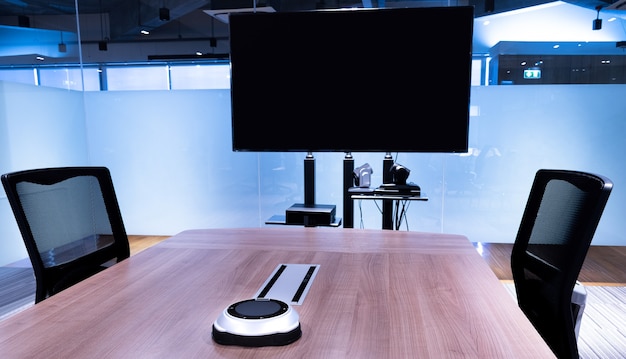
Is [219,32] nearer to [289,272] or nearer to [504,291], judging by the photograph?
[289,272]

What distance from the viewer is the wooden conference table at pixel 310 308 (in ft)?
3.02

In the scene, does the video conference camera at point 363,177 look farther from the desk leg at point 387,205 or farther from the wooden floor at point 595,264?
the wooden floor at point 595,264

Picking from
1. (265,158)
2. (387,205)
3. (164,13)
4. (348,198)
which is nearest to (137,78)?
(164,13)

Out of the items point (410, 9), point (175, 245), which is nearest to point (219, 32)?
point (410, 9)

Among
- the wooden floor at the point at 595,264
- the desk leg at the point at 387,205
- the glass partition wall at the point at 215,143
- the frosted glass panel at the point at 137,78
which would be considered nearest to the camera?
the desk leg at the point at 387,205

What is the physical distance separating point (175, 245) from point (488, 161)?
3811 mm

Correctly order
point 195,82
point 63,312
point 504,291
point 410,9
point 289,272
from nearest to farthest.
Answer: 1. point 63,312
2. point 504,291
3. point 289,272
4. point 410,9
5. point 195,82

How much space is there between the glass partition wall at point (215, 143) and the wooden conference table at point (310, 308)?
121 inches

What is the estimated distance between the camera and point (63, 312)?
1124mm

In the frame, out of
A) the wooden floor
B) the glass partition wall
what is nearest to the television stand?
the glass partition wall

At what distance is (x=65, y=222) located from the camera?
1861mm

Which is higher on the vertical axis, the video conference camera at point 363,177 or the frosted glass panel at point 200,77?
the frosted glass panel at point 200,77

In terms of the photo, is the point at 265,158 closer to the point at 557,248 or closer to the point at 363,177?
the point at 363,177

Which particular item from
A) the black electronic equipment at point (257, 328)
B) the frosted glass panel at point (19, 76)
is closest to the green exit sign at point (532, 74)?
the black electronic equipment at point (257, 328)
